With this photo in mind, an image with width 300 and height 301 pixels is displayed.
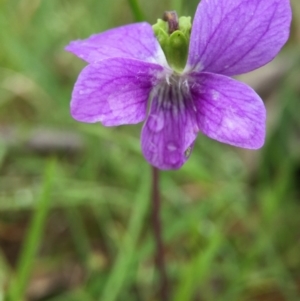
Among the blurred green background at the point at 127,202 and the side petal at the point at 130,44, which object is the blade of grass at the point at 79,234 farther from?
the side petal at the point at 130,44

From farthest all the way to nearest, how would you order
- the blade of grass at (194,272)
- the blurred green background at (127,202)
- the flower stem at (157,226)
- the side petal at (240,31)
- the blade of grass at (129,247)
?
the blurred green background at (127,202) → the blade of grass at (129,247) → the blade of grass at (194,272) → the flower stem at (157,226) → the side petal at (240,31)

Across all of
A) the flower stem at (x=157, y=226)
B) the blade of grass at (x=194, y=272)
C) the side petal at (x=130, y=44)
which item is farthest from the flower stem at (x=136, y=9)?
the blade of grass at (x=194, y=272)

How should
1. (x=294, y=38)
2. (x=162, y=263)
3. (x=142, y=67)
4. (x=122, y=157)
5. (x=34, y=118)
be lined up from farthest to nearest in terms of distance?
1. (x=294, y=38)
2. (x=34, y=118)
3. (x=122, y=157)
4. (x=162, y=263)
5. (x=142, y=67)

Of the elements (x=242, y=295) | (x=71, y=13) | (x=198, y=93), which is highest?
(x=198, y=93)

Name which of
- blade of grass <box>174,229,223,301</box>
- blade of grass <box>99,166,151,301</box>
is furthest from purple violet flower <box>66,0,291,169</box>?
blade of grass <box>99,166,151,301</box>

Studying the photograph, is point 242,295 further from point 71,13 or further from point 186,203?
point 71,13

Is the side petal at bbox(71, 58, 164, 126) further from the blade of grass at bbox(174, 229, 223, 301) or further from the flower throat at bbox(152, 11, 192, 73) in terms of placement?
the blade of grass at bbox(174, 229, 223, 301)

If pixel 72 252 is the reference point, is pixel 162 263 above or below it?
above

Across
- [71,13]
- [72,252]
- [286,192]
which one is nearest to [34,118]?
[71,13]
